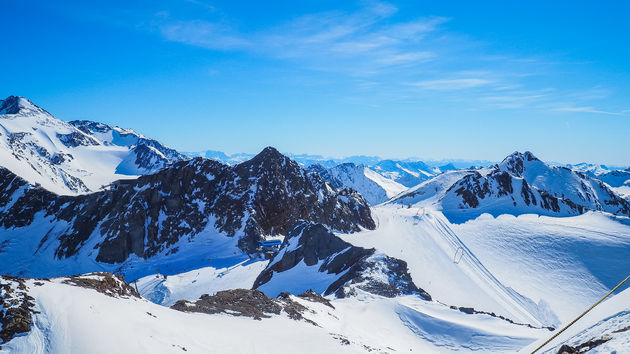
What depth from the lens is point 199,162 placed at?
323ft

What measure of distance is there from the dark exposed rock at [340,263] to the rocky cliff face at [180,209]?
2728cm

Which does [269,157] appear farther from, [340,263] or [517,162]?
[517,162]

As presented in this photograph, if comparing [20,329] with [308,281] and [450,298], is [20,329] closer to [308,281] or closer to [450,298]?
[308,281]

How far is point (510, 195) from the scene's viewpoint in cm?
10581

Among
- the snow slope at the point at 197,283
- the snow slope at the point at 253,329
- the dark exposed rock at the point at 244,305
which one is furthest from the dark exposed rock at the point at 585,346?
the snow slope at the point at 197,283

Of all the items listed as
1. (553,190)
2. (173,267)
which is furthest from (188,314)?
(553,190)

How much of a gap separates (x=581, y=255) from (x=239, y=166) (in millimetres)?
92970

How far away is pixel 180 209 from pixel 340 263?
58559 mm

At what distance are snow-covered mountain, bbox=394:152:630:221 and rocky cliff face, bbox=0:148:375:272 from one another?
122 feet

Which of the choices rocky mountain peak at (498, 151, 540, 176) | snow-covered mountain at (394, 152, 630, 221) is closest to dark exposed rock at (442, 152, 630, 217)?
snow-covered mountain at (394, 152, 630, 221)

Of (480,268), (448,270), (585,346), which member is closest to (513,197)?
(480,268)

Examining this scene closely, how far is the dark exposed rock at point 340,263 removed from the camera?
40.6 m

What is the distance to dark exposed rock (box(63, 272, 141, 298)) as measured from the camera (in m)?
18.1

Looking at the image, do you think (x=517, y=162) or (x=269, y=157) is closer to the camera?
(x=269, y=157)
